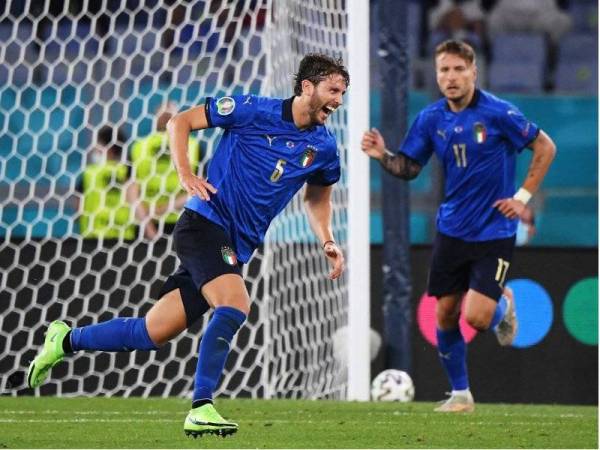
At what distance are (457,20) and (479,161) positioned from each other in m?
5.98

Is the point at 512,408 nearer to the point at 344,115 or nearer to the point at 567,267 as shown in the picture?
the point at 567,267

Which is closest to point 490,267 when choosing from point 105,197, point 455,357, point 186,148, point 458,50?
point 455,357

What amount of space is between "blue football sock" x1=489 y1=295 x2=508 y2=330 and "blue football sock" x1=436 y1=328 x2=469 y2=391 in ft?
0.82

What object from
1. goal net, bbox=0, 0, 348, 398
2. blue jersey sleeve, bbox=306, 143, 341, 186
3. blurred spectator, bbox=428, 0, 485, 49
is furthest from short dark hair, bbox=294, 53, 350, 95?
blurred spectator, bbox=428, 0, 485, 49

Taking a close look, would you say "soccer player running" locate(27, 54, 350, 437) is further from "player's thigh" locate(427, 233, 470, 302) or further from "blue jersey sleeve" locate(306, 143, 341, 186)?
"player's thigh" locate(427, 233, 470, 302)

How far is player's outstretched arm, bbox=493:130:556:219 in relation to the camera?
7438mm

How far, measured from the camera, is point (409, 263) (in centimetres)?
870

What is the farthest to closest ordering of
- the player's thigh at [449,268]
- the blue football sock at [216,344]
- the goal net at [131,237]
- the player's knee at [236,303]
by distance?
the goal net at [131,237], the player's thigh at [449,268], the player's knee at [236,303], the blue football sock at [216,344]

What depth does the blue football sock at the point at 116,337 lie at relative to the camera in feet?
18.7

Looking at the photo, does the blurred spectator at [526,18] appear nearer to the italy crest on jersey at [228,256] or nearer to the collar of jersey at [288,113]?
the collar of jersey at [288,113]

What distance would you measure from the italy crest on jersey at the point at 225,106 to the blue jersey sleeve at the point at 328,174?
18.1 inches

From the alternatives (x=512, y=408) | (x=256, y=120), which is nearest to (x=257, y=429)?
(x=256, y=120)

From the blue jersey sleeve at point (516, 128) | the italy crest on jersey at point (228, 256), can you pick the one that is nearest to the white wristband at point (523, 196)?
the blue jersey sleeve at point (516, 128)

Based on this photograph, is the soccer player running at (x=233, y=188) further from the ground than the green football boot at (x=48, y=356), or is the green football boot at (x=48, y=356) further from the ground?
the soccer player running at (x=233, y=188)
